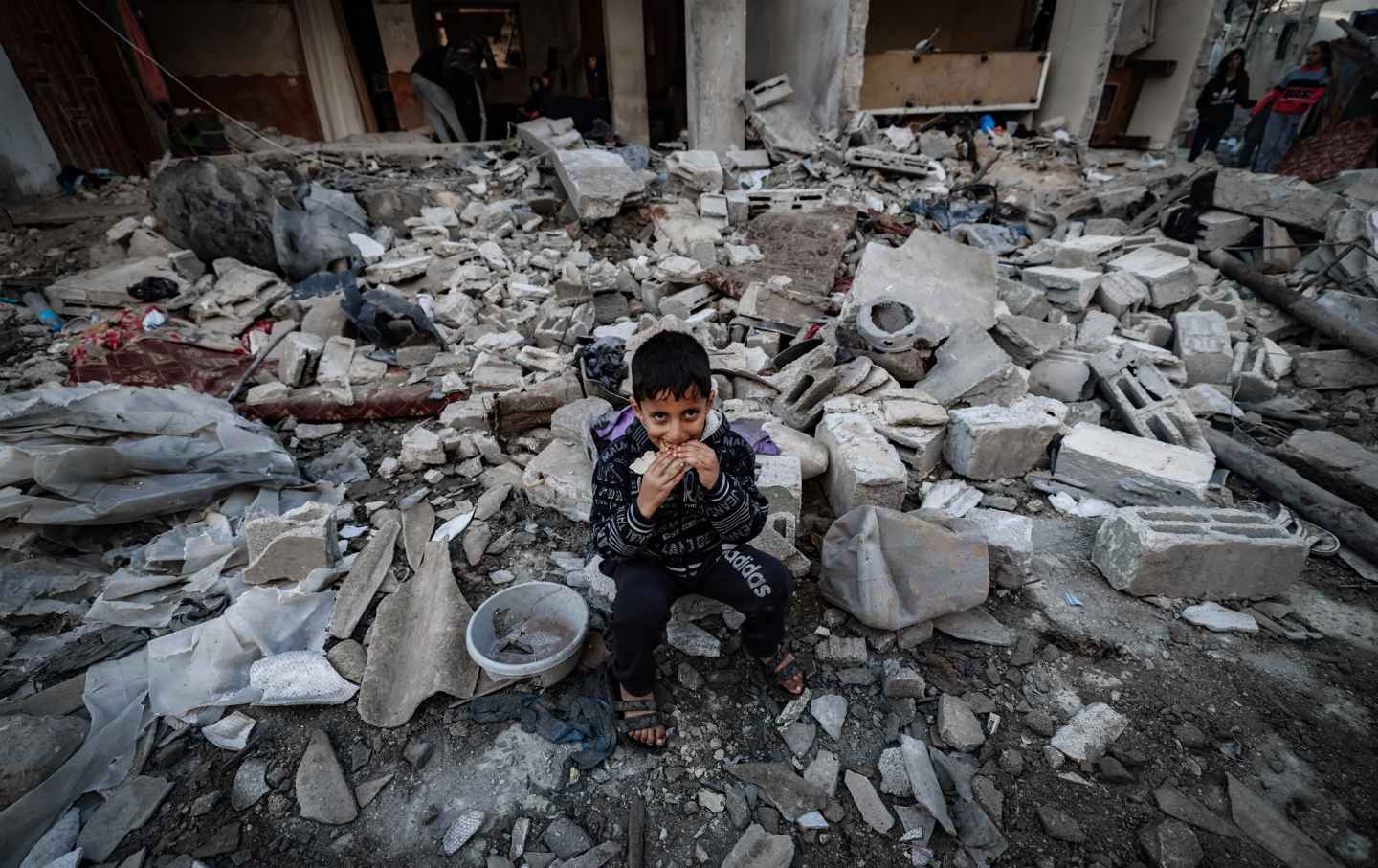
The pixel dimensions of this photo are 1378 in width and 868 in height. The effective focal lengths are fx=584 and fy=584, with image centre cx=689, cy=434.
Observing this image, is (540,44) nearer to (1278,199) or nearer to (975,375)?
(1278,199)

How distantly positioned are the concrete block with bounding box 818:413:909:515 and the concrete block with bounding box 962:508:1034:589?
1.29ft

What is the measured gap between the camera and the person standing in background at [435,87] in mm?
10289

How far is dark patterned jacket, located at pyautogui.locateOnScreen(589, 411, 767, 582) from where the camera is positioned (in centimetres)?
192

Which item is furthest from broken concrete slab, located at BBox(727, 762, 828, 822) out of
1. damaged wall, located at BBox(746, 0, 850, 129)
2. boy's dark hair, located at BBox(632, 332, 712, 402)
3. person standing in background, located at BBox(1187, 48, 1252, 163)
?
person standing in background, located at BBox(1187, 48, 1252, 163)

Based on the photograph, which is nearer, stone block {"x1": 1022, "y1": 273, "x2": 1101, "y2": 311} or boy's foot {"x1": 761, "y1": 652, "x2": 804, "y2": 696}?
boy's foot {"x1": 761, "y1": 652, "x2": 804, "y2": 696}

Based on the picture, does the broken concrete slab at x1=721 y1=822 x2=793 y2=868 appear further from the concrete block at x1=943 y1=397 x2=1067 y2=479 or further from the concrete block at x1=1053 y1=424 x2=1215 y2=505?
the concrete block at x1=1053 y1=424 x2=1215 y2=505

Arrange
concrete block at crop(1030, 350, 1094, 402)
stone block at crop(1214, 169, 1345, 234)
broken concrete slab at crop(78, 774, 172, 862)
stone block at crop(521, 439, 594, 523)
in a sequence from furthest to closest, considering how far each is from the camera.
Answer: stone block at crop(1214, 169, 1345, 234) < concrete block at crop(1030, 350, 1094, 402) < stone block at crop(521, 439, 594, 523) < broken concrete slab at crop(78, 774, 172, 862)

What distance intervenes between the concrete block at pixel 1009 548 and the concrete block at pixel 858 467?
1.29ft

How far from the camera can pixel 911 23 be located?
1407 centimetres

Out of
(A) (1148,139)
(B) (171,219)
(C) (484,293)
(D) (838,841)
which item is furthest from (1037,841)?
(A) (1148,139)

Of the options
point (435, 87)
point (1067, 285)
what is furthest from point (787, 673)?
point (435, 87)

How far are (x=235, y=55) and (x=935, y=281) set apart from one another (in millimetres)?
12948

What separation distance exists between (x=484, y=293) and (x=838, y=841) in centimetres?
536

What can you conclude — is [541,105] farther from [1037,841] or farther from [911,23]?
[1037,841]
